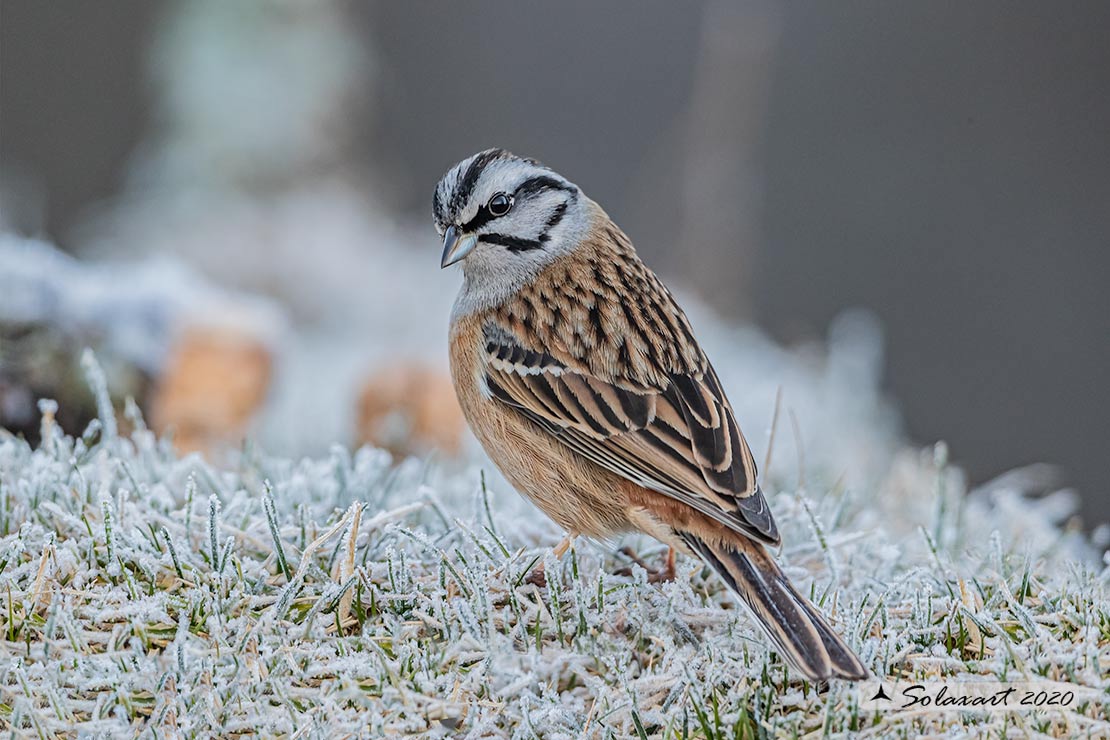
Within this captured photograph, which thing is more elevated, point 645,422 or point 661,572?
point 645,422

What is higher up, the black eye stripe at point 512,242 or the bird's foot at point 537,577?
the black eye stripe at point 512,242

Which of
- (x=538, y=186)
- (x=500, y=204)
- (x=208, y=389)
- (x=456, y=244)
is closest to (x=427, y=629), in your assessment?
(x=456, y=244)

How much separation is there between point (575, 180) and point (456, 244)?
35.2 feet

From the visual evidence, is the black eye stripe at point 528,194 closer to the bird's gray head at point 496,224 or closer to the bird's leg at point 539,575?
the bird's gray head at point 496,224

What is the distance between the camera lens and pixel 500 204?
15.8 ft

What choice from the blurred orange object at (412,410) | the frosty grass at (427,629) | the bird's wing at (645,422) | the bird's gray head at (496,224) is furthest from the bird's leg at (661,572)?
the blurred orange object at (412,410)

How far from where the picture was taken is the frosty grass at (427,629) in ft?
10.8

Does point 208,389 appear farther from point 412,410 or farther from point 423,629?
point 423,629

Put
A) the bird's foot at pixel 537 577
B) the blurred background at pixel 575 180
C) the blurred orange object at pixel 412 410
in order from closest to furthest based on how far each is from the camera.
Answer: the bird's foot at pixel 537 577, the blurred orange object at pixel 412 410, the blurred background at pixel 575 180

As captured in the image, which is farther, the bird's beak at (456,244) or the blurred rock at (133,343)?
the blurred rock at (133,343)

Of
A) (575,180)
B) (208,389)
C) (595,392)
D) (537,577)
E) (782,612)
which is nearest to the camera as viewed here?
(782,612)

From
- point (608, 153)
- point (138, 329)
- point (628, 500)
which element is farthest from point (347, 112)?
point (628, 500)

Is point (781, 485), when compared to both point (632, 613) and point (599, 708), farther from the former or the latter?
point (599, 708)

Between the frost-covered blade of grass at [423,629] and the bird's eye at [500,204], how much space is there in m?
1.25
